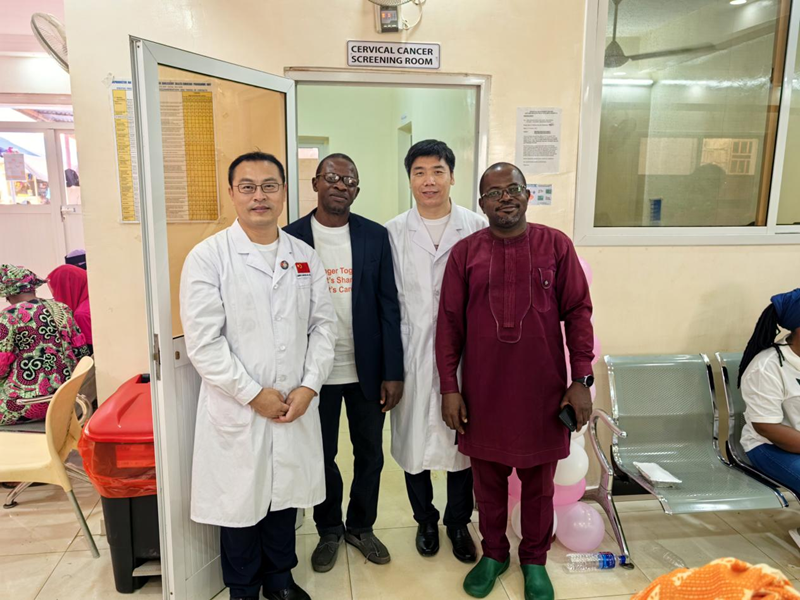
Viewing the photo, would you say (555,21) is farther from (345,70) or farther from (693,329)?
(693,329)

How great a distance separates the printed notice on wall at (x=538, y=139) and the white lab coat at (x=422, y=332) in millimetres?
581

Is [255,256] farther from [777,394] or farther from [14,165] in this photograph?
[14,165]

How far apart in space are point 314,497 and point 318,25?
6.22ft

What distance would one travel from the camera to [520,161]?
246cm

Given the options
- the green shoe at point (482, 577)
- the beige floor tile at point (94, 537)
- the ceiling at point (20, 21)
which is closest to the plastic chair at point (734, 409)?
the green shoe at point (482, 577)

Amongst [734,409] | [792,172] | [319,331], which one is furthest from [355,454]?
[792,172]

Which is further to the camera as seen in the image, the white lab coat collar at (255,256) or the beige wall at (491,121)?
the beige wall at (491,121)

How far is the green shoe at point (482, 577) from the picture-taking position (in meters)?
1.98

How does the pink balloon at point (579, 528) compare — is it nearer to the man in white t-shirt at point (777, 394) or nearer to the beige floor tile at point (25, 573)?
the man in white t-shirt at point (777, 394)

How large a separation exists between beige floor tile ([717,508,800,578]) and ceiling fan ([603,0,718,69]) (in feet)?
7.23

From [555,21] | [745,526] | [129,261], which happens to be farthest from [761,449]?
[129,261]

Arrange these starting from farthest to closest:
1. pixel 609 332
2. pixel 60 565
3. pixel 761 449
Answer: pixel 609 332
pixel 761 449
pixel 60 565

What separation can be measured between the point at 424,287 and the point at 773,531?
2.04m

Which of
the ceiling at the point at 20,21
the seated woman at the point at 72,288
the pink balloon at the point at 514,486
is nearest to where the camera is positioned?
the pink balloon at the point at 514,486
